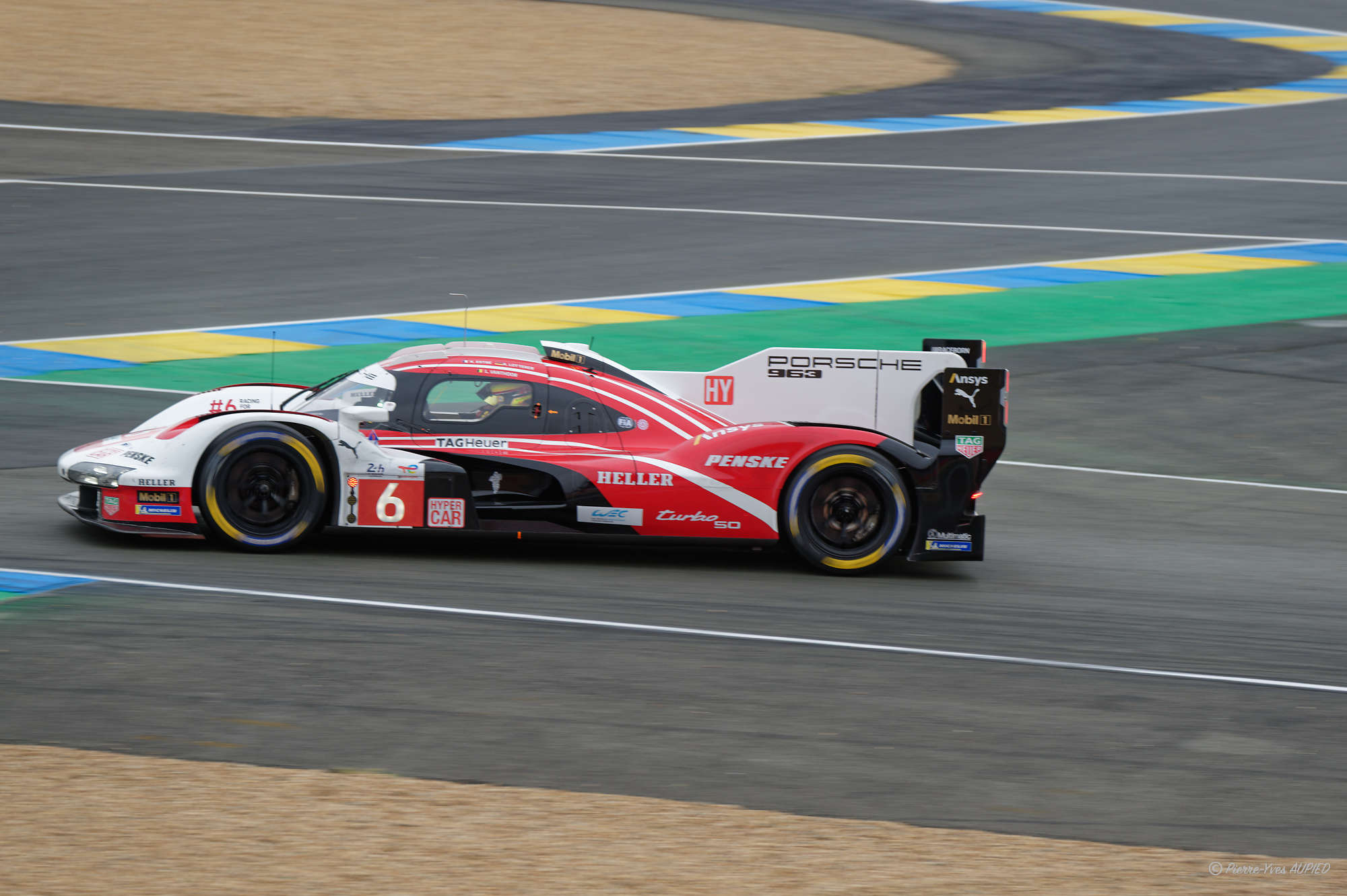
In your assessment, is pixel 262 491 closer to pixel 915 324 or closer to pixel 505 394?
pixel 505 394

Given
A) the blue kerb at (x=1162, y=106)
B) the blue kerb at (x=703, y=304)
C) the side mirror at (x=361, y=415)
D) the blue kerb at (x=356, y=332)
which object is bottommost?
the side mirror at (x=361, y=415)

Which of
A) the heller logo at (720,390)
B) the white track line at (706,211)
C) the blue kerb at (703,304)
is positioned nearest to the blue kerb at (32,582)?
the heller logo at (720,390)

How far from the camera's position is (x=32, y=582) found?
9.57 m

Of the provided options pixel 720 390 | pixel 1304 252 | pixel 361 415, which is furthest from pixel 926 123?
pixel 361 415

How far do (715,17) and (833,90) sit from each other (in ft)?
29.8

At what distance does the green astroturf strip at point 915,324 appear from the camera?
15914 mm

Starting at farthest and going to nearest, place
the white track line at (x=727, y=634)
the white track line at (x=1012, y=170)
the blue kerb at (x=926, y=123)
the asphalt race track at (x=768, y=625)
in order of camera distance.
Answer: the blue kerb at (x=926, y=123) → the white track line at (x=1012, y=170) → the white track line at (x=727, y=634) → the asphalt race track at (x=768, y=625)

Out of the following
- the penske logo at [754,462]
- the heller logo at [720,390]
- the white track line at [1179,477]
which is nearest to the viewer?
the penske logo at [754,462]

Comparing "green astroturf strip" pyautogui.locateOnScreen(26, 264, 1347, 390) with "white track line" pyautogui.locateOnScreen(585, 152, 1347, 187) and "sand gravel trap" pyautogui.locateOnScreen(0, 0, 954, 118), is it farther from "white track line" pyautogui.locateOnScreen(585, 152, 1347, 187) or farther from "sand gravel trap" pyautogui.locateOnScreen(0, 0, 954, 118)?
"sand gravel trap" pyautogui.locateOnScreen(0, 0, 954, 118)

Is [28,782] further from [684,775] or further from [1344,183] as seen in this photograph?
[1344,183]

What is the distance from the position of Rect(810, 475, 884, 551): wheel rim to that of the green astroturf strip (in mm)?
5785

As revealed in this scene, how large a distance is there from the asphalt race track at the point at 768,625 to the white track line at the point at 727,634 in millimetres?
65

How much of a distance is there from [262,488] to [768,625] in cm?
318

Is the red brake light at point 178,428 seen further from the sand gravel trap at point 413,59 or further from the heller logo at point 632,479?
the sand gravel trap at point 413,59
